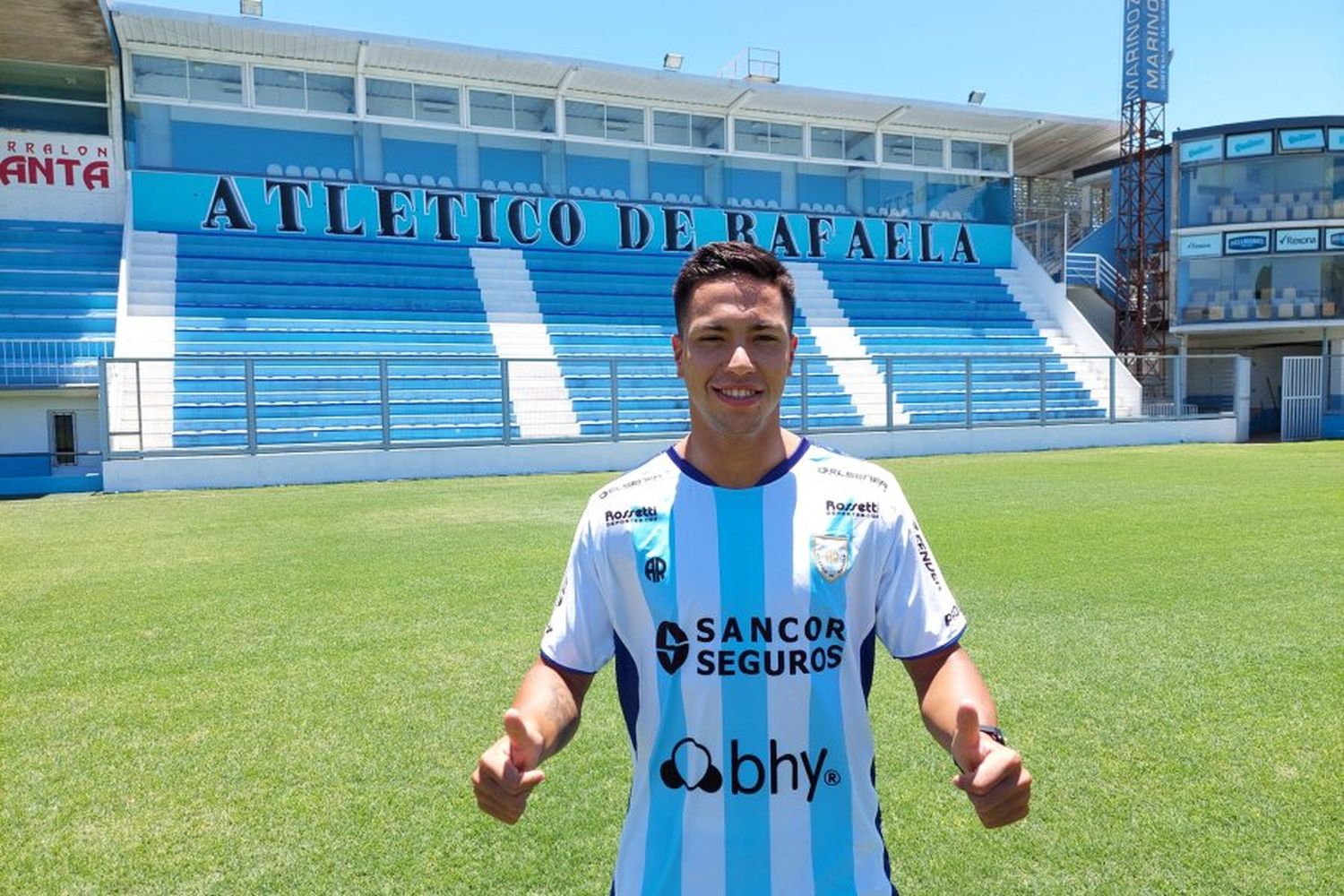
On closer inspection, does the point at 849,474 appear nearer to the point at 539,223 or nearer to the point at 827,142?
the point at 539,223

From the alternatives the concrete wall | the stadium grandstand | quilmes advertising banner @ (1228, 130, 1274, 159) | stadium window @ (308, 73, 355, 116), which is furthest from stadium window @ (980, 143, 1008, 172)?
stadium window @ (308, 73, 355, 116)

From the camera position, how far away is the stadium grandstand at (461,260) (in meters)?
16.0

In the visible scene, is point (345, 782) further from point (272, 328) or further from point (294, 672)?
point (272, 328)

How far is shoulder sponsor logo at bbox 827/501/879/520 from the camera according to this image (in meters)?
1.78

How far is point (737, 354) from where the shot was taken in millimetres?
1746

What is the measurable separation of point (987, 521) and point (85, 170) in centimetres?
1959

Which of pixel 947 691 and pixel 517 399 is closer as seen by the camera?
pixel 947 691

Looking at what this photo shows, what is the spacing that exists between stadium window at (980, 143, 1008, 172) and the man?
28581mm

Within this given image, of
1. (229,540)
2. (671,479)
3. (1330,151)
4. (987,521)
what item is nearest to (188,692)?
(671,479)

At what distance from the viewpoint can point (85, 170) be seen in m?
20.3

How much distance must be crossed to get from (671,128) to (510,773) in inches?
985

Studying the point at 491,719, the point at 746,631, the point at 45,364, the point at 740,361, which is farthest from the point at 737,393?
the point at 45,364

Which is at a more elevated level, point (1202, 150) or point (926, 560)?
point (1202, 150)

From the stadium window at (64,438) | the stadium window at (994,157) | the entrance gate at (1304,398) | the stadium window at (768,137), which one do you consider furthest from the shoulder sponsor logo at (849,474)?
→ the stadium window at (994,157)
